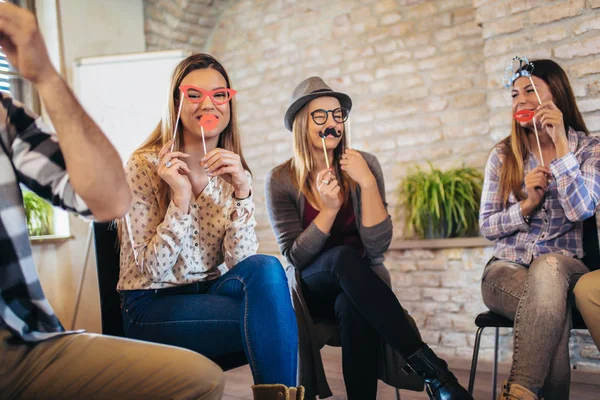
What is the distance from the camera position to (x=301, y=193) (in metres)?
2.28

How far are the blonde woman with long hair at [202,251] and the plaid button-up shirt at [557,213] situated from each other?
98 centimetres

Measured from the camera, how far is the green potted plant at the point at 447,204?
3430 mm

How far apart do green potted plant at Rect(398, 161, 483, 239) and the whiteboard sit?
1709 mm

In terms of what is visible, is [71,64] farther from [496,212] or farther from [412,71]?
[496,212]

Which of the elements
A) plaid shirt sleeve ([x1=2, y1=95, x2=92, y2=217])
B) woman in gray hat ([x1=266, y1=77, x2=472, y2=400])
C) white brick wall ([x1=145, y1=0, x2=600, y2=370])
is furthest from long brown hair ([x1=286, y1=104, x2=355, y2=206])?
plaid shirt sleeve ([x1=2, y1=95, x2=92, y2=217])

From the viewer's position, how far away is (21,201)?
38.0 inches

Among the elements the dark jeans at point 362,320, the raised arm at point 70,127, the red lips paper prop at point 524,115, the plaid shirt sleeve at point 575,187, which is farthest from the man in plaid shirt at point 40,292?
the red lips paper prop at point 524,115

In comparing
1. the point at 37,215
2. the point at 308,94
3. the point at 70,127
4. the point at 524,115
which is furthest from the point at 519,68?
the point at 37,215

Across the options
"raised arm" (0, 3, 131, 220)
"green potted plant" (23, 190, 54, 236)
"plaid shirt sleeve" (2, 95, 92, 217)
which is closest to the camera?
"raised arm" (0, 3, 131, 220)

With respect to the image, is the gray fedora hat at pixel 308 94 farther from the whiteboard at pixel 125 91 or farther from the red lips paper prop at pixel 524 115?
the whiteboard at pixel 125 91

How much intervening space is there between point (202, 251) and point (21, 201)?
782 mm

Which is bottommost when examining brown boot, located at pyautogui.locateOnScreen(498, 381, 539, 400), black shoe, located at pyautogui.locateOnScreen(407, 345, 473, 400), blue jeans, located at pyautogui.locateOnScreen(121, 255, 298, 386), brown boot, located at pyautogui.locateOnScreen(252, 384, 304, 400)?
brown boot, located at pyautogui.locateOnScreen(498, 381, 539, 400)

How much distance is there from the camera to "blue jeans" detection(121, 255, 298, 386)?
4.60 feet

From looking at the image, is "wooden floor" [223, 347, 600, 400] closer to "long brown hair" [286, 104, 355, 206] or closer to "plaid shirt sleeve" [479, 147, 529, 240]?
"plaid shirt sleeve" [479, 147, 529, 240]
